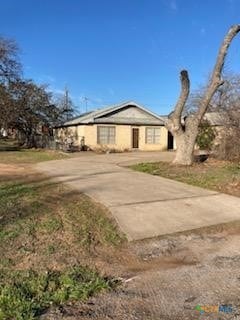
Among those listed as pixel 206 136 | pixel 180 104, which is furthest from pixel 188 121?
pixel 206 136

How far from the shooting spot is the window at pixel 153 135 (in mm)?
29891

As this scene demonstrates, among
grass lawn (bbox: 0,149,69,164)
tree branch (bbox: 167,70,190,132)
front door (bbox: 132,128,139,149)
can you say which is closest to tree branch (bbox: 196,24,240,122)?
tree branch (bbox: 167,70,190,132)

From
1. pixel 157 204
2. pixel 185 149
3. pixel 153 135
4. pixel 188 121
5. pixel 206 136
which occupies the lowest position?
pixel 157 204

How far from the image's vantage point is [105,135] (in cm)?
2820

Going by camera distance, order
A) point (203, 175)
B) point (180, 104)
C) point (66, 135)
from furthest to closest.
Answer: point (66, 135), point (180, 104), point (203, 175)

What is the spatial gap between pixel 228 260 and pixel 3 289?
9.29ft

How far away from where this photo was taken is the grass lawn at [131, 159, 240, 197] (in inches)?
392

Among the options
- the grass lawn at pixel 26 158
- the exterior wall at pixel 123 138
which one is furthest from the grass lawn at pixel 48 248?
the exterior wall at pixel 123 138

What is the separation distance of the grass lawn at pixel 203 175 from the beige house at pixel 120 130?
13147 mm

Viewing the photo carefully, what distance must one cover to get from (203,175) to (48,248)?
8337 mm

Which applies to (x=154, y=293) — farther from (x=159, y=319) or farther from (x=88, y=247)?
(x=88, y=247)

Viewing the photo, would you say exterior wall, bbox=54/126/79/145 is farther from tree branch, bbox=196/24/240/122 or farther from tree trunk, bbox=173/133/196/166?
tree branch, bbox=196/24/240/122

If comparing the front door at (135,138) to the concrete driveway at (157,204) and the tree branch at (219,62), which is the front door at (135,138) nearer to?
the tree branch at (219,62)

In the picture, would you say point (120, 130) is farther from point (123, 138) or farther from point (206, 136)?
point (206, 136)
